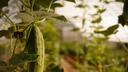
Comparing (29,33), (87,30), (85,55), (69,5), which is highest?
(29,33)

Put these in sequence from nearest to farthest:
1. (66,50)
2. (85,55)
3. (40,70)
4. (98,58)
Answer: (40,70), (98,58), (85,55), (66,50)

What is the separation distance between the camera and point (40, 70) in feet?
3.98

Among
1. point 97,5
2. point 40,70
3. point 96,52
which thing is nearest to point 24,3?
point 40,70

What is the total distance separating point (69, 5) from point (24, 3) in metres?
1.99

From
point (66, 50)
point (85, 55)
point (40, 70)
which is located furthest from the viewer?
point (66, 50)

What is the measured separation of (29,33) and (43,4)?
23 centimetres

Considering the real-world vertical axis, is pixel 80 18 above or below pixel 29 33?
below

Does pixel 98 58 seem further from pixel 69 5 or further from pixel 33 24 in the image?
pixel 33 24

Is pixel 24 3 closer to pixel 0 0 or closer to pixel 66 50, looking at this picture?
pixel 0 0

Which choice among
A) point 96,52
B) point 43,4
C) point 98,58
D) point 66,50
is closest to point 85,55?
point 96,52

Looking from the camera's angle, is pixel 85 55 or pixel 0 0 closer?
pixel 0 0

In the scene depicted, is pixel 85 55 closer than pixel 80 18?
No

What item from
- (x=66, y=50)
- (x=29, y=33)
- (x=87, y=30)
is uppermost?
(x=29, y=33)

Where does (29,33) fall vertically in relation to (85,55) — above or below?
above
